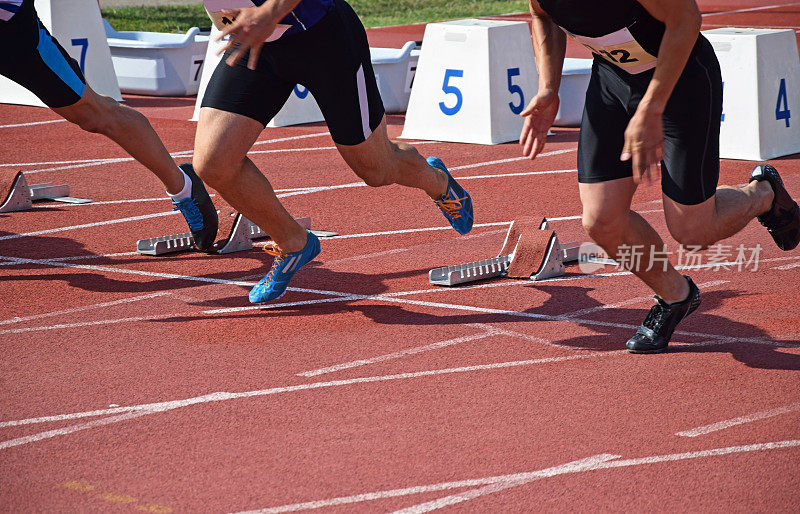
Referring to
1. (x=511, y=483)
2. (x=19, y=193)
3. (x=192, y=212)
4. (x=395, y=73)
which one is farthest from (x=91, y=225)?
(x=395, y=73)

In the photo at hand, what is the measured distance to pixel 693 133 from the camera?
4312 millimetres

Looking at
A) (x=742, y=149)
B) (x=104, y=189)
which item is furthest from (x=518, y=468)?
(x=742, y=149)

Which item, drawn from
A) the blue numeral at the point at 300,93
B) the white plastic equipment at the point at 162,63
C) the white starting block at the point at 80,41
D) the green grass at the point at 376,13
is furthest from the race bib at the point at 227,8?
the green grass at the point at 376,13

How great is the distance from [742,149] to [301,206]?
377 cm

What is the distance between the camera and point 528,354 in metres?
4.65

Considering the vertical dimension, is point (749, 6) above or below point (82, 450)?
below

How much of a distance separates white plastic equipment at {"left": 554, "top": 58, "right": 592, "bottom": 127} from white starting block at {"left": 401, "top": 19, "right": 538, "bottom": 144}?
0.51 m

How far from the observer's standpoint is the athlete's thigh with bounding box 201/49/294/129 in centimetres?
501

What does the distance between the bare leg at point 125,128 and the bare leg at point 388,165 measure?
3.87 ft

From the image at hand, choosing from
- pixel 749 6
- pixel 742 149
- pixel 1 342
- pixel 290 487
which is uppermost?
pixel 290 487

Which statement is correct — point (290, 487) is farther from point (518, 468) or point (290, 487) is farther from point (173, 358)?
point (173, 358)

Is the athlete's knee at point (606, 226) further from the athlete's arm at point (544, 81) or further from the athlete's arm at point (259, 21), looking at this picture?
the athlete's arm at point (259, 21)

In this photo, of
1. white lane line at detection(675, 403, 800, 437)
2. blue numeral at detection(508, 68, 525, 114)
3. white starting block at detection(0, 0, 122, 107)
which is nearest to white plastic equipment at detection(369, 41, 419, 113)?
blue numeral at detection(508, 68, 525, 114)

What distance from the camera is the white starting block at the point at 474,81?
9945 mm
